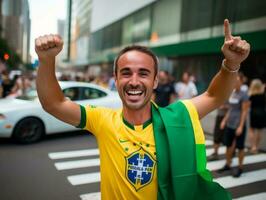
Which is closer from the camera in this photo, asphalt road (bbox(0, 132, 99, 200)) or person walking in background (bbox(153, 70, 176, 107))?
asphalt road (bbox(0, 132, 99, 200))

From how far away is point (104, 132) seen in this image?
214 cm

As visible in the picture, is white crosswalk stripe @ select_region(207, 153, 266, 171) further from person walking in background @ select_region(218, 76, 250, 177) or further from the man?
the man

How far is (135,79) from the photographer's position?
→ 2.01 metres

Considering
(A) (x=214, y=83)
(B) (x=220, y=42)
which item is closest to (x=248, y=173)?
(A) (x=214, y=83)

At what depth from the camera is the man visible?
1.92m

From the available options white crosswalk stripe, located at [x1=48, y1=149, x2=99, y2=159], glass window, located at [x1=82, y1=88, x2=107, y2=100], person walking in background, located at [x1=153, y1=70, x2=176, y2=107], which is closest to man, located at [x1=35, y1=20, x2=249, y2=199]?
white crosswalk stripe, located at [x1=48, y1=149, x2=99, y2=159]

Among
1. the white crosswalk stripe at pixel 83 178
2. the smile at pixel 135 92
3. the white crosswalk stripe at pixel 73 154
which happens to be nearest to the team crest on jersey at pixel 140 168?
the smile at pixel 135 92

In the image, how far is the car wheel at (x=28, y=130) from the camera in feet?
28.6

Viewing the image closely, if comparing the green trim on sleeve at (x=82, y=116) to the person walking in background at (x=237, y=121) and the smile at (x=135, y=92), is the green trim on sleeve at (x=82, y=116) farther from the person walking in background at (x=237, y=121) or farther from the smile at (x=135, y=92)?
the person walking in background at (x=237, y=121)

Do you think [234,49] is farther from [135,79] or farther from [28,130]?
[28,130]

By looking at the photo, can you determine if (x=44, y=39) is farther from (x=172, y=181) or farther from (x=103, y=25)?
(x=103, y=25)

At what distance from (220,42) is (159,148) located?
17.4 metres

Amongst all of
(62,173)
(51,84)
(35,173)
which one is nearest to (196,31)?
(62,173)

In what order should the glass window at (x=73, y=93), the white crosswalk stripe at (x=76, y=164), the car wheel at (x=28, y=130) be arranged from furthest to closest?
the glass window at (x=73, y=93) < the car wheel at (x=28, y=130) < the white crosswalk stripe at (x=76, y=164)
